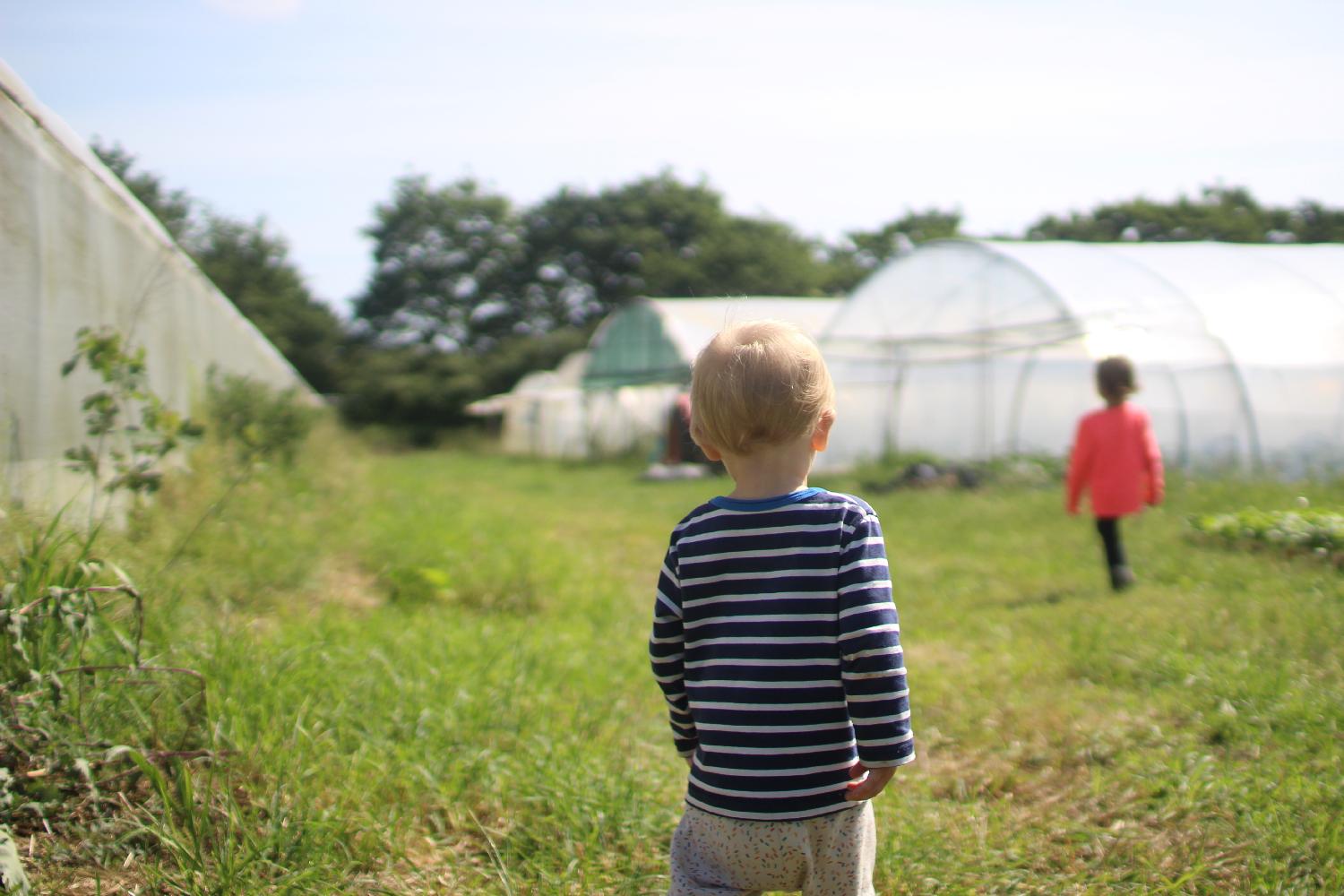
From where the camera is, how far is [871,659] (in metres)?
1.78

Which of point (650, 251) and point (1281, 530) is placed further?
point (650, 251)

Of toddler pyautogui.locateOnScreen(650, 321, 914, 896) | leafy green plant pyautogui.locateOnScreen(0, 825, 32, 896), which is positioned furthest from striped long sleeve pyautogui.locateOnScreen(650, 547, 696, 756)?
leafy green plant pyautogui.locateOnScreen(0, 825, 32, 896)

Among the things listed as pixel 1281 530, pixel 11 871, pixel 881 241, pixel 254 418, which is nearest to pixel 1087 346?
pixel 1281 530

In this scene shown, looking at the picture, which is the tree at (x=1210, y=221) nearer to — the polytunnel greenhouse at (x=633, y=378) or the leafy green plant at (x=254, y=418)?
the polytunnel greenhouse at (x=633, y=378)

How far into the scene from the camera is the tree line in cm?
4162

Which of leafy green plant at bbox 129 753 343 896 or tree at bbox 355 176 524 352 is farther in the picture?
tree at bbox 355 176 524 352

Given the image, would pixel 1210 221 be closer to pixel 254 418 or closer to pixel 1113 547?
pixel 1113 547

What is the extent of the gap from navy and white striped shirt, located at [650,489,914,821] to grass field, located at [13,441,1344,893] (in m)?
0.90

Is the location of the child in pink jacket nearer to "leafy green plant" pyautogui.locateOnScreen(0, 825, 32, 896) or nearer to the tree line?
"leafy green plant" pyautogui.locateOnScreen(0, 825, 32, 896)

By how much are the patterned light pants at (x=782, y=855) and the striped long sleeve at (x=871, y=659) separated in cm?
14

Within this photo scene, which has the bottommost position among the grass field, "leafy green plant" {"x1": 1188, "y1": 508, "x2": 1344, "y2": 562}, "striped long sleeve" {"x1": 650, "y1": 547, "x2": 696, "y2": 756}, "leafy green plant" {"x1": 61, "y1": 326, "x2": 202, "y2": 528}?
the grass field

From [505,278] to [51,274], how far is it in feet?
155

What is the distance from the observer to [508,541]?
7.69 meters

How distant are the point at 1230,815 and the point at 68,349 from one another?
4.39m
